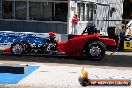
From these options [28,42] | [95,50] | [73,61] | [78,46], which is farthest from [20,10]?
[95,50]

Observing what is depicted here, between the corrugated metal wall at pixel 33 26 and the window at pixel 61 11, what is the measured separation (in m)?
0.53

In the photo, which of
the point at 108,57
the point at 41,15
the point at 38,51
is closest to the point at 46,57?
the point at 38,51

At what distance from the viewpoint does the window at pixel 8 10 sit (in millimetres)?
28406

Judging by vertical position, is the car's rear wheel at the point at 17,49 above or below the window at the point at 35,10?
below

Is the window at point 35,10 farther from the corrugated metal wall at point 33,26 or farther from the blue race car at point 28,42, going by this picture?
the blue race car at point 28,42

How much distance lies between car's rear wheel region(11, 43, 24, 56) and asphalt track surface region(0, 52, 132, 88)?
0.61ft

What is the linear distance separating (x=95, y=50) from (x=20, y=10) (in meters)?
12.9

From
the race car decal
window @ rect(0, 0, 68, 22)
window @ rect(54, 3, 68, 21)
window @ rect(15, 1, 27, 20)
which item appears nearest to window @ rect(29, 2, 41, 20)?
window @ rect(0, 0, 68, 22)

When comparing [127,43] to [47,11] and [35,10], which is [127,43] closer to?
[47,11]

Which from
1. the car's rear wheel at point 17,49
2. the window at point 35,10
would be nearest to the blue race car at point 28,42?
the car's rear wheel at point 17,49

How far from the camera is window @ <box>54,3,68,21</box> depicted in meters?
27.4

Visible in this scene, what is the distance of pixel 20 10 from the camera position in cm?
2823

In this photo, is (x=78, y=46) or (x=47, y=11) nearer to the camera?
(x=78, y=46)

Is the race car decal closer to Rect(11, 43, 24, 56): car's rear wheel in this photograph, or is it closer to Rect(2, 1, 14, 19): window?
Rect(11, 43, 24, 56): car's rear wheel
